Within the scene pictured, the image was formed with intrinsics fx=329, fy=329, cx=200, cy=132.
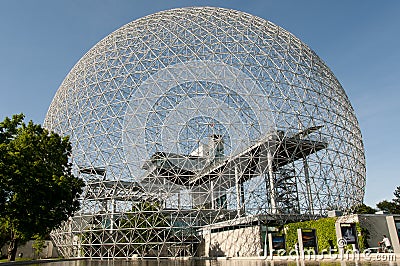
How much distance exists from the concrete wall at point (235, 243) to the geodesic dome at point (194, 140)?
719 millimetres

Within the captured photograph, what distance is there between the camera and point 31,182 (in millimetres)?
14922

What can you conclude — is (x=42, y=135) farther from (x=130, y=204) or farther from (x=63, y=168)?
(x=130, y=204)

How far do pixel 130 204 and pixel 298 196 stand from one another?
39.9 feet

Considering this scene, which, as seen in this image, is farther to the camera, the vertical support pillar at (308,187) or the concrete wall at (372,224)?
the vertical support pillar at (308,187)

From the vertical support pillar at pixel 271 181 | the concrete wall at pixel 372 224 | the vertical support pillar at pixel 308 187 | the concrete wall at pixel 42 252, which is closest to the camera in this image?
the concrete wall at pixel 372 224

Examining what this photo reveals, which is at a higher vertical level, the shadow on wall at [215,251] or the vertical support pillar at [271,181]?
the vertical support pillar at [271,181]

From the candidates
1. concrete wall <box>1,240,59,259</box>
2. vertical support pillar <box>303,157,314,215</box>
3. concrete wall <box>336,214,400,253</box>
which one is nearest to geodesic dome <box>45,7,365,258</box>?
vertical support pillar <box>303,157,314,215</box>

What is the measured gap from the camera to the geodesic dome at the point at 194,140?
22453 mm

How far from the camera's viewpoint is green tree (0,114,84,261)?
14.5 m

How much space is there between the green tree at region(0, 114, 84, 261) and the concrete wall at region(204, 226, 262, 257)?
33.1 ft

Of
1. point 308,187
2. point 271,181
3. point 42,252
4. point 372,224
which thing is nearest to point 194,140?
point 271,181

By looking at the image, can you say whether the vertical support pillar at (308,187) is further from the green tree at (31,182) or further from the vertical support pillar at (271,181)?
the green tree at (31,182)

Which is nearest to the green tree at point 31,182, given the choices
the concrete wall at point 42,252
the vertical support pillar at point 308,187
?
the vertical support pillar at point 308,187

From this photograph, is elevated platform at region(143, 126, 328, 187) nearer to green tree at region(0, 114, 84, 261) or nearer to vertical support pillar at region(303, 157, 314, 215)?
vertical support pillar at region(303, 157, 314, 215)
